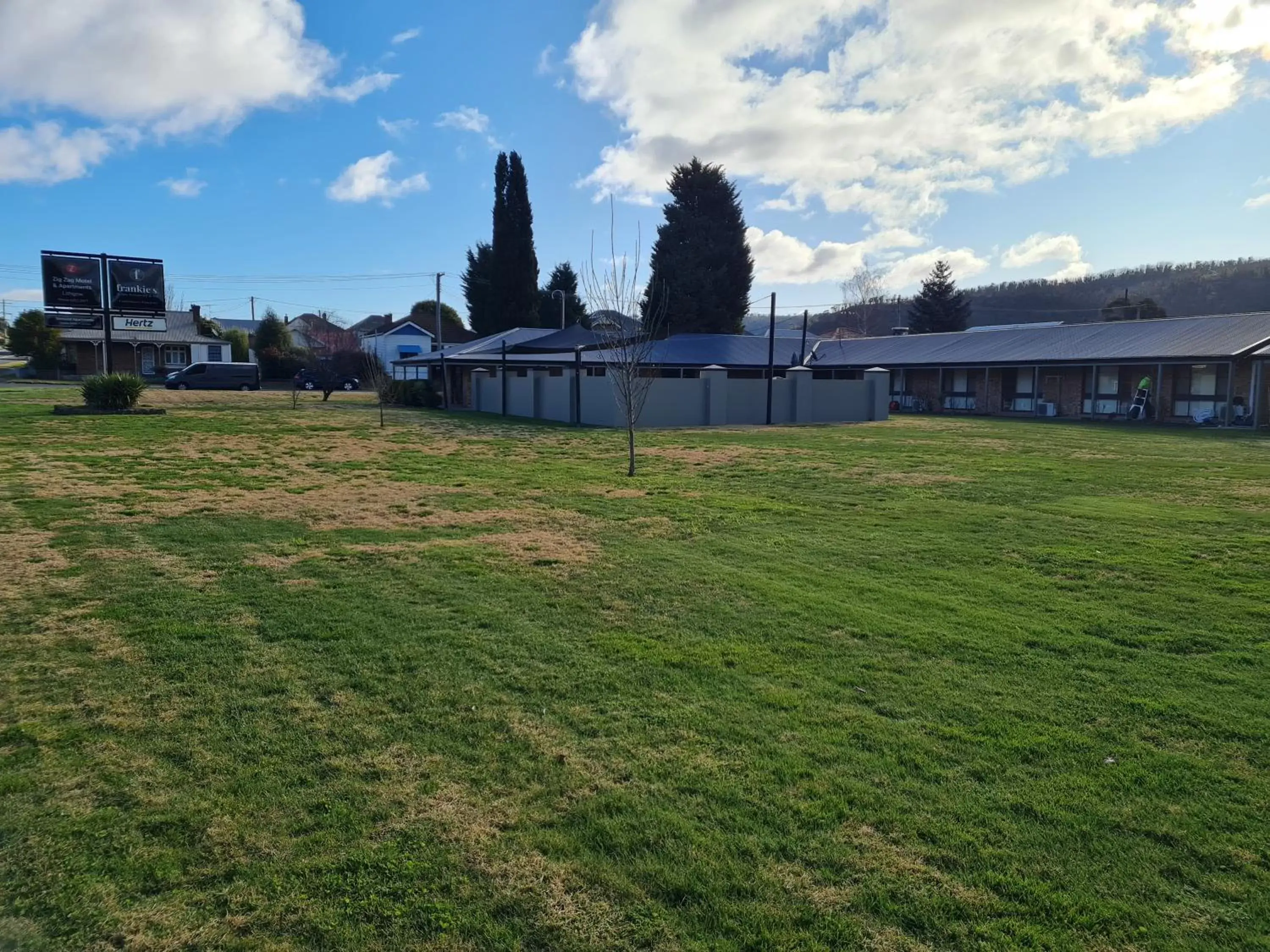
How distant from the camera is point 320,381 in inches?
2199

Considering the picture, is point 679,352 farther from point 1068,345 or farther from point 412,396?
point 1068,345

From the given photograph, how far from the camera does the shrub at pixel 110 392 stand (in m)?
25.0

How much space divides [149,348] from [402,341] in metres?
24.4

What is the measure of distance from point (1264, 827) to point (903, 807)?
1476 mm

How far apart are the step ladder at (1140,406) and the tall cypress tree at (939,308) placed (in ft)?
92.3

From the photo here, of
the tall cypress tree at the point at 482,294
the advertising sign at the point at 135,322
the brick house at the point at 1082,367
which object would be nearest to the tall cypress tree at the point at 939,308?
the brick house at the point at 1082,367

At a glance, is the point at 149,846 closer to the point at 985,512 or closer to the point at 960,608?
the point at 960,608

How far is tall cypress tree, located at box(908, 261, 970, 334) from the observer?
62.6 meters

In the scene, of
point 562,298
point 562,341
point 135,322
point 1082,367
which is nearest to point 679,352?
point 562,341

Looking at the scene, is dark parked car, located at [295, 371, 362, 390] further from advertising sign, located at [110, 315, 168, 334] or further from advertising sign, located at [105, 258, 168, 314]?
advertising sign, located at [105, 258, 168, 314]

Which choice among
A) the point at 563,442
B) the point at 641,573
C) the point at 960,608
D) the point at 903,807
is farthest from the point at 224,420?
the point at 903,807

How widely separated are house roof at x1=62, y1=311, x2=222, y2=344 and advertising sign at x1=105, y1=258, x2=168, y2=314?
20.2 meters

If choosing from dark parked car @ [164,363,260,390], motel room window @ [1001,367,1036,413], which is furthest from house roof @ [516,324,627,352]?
motel room window @ [1001,367,1036,413]

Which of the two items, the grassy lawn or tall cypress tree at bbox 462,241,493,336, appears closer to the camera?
the grassy lawn
